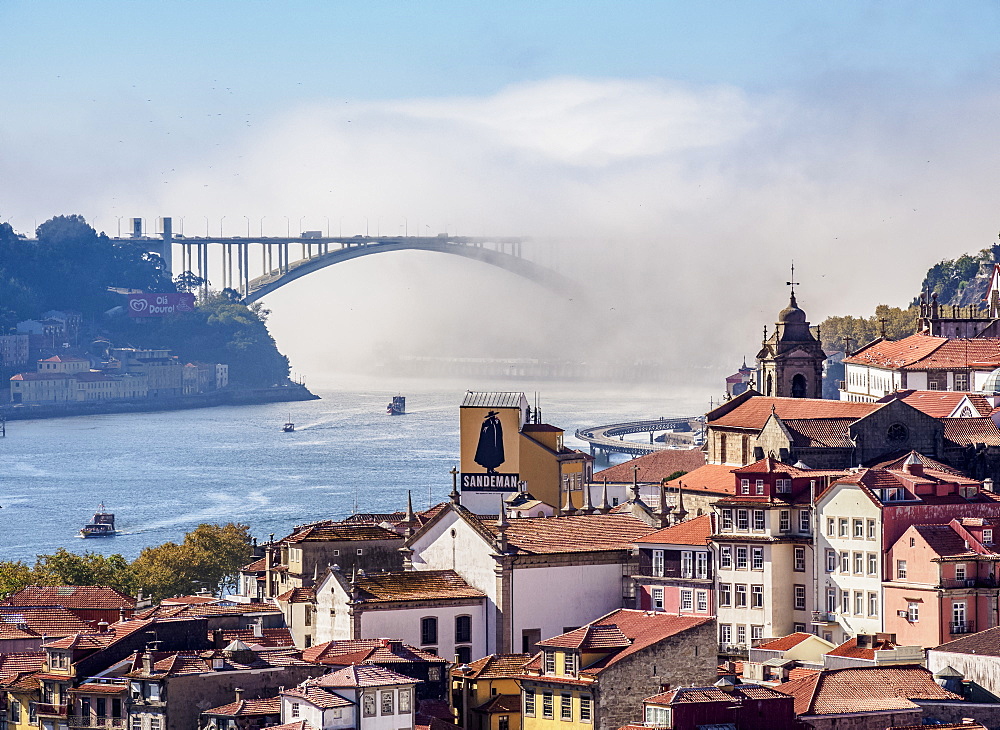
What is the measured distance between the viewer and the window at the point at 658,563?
117ft

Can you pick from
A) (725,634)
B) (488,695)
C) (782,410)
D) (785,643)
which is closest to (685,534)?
(725,634)

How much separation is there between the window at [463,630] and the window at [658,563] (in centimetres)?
295

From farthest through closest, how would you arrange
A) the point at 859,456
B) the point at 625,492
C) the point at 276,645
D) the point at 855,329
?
the point at 855,329 < the point at 625,492 < the point at 859,456 < the point at 276,645

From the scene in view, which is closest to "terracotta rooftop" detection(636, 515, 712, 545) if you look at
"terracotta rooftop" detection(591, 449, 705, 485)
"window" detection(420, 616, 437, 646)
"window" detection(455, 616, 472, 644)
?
"window" detection(455, 616, 472, 644)

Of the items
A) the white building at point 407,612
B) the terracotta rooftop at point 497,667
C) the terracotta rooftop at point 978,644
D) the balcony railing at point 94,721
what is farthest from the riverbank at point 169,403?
the terracotta rooftop at point 978,644

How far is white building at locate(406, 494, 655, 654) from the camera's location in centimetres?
3497

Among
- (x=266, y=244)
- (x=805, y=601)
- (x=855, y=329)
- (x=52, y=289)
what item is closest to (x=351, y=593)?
(x=805, y=601)

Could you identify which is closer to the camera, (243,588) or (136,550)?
(243,588)

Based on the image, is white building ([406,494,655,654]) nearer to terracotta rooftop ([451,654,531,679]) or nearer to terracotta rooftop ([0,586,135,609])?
terracotta rooftop ([451,654,531,679])

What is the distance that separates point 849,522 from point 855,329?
6125cm

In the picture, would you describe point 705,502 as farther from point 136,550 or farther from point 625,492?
point 136,550

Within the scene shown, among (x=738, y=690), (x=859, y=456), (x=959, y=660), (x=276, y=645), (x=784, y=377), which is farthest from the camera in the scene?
(x=784, y=377)

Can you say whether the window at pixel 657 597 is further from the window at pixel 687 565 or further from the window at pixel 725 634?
the window at pixel 725 634

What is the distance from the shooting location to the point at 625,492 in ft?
171
